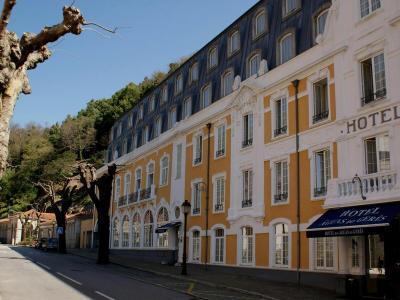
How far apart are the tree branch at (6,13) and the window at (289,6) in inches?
703

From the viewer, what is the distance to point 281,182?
2345 centimetres

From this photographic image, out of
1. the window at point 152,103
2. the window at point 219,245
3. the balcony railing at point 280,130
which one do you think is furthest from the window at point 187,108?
the balcony railing at point 280,130

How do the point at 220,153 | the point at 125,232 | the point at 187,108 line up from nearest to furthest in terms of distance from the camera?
the point at 220,153, the point at 187,108, the point at 125,232

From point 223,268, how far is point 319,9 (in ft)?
46.2

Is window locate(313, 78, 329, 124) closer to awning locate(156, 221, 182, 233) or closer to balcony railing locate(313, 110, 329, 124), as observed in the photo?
balcony railing locate(313, 110, 329, 124)

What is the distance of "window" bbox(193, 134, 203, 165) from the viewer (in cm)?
3212

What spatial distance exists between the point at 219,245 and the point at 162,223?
29.8ft

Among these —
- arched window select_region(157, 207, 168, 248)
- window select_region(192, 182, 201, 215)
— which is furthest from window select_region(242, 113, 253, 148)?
arched window select_region(157, 207, 168, 248)

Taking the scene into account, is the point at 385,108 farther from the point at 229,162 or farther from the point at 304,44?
the point at 229,162

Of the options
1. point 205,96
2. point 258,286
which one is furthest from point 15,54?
point 205,96

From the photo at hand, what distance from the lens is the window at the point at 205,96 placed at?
31803 mm

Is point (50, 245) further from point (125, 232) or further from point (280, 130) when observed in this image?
point (280, 130)

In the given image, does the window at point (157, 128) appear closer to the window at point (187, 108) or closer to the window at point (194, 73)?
the window at point (187, 108)

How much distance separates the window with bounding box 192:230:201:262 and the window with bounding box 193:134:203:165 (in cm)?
453
